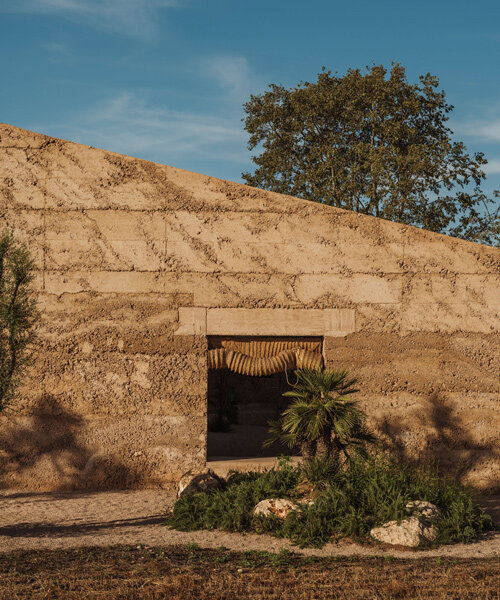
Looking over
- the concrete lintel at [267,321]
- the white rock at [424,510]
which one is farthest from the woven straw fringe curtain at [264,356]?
the white rock at [424,510]

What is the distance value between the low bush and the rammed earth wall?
67.0 inches

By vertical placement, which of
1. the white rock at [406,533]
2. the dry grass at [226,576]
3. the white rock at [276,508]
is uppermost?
the white rock at [276,508]

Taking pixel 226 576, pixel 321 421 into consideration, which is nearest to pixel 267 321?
pixel 321 421

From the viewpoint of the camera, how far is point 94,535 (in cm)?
848

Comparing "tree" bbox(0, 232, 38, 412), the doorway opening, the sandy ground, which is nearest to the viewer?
the sandy ground

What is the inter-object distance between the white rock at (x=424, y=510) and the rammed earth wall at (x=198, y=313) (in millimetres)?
2482

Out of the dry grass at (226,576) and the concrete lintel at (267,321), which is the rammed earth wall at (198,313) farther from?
the dry grass at (226,576)

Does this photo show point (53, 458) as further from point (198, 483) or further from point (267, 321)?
point (267, 321)

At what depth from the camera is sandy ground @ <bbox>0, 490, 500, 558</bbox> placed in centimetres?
788

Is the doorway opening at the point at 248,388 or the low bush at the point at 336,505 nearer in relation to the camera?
the low bush at the point at 336,505

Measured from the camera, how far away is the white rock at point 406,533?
7.96m

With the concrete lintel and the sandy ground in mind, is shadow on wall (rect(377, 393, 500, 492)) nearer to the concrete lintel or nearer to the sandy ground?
the sandy ground

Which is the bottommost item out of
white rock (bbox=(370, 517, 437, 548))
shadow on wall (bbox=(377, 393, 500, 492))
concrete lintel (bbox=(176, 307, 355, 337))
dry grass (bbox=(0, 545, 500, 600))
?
dry grass (bbox=(0, 545, 500, 600))

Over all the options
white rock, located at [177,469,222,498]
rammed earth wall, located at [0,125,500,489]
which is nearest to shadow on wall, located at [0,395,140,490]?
rammed earth wall, located at [0,125,500,489]
